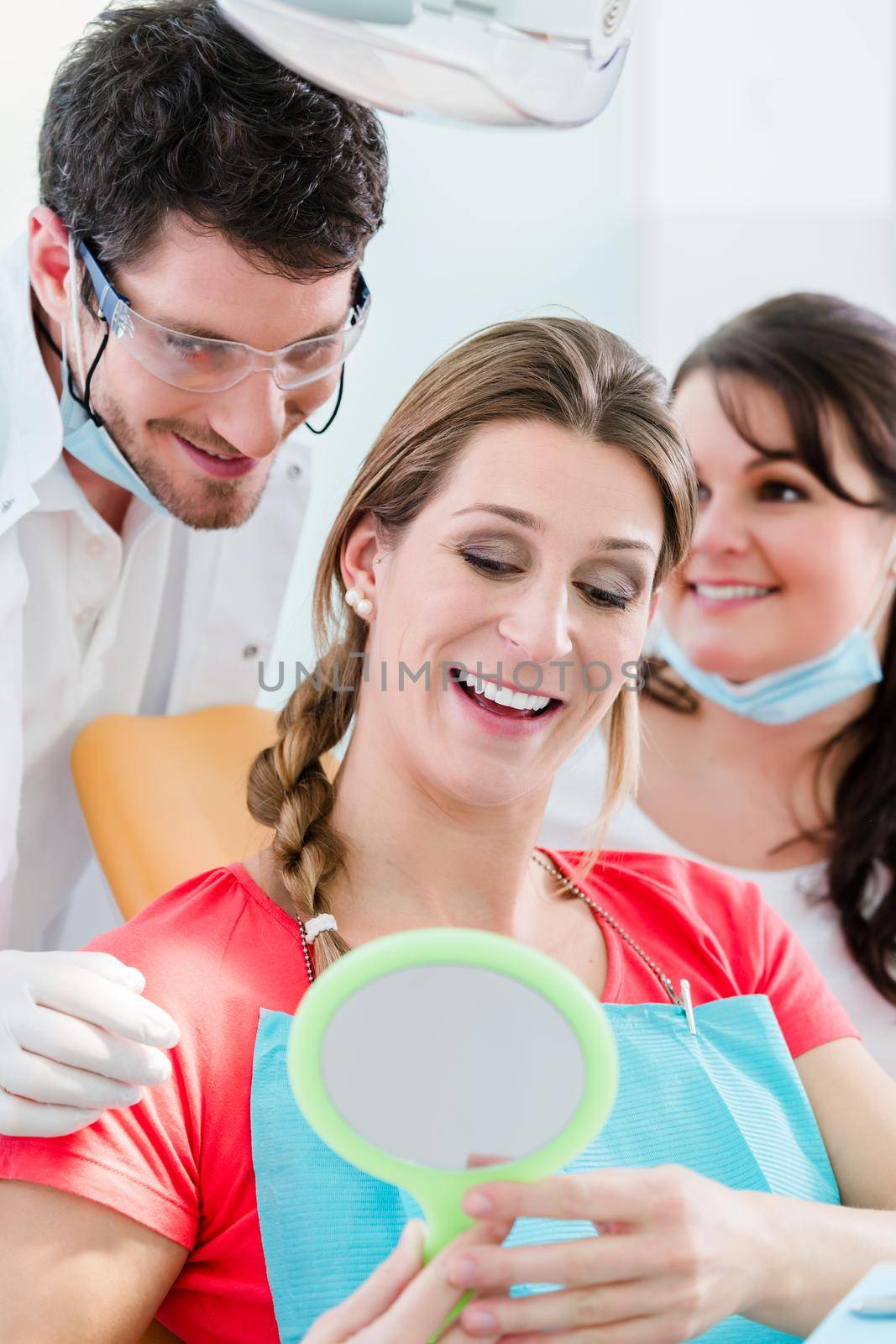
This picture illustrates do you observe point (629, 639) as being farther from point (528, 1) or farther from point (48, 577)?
point (48, 577)

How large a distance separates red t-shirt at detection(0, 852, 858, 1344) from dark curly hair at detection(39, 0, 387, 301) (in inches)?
30.8

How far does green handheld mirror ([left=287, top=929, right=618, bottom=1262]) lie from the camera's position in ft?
2.76

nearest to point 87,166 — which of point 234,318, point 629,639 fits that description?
point 234,318

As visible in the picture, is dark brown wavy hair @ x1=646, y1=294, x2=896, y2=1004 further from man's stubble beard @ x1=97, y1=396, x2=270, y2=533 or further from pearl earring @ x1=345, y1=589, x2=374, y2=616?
pearl earring @ x1=345, y1=589, x2=374, y2=616

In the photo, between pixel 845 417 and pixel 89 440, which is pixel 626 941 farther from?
pixel 845 417

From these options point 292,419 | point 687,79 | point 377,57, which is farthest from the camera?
point 687,79

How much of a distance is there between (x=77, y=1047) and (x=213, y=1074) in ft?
0.51

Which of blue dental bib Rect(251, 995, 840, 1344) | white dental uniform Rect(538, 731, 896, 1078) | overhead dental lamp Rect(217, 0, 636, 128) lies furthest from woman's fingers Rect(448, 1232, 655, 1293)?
white dental uniform Rect(538, 731, 896, 1078)

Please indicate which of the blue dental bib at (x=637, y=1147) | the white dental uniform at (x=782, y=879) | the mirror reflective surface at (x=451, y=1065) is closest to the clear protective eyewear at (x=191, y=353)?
the blue dental bib at (x=637, y=1147)

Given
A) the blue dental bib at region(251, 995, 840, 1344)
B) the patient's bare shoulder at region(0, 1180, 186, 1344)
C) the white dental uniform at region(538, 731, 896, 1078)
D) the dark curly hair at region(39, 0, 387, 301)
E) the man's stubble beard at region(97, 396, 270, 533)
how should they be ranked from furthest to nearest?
the white dental uniform at region(538, 731, 896, 1078), the man's stubble beard at region(97, 396, 270, 533), the dark curly hair at region(39, 0, 387, 301), the blue dental bib at region(251, 995, 840, 1344), the patient's bare shoulder at region(0, 1180, 186, 1344)

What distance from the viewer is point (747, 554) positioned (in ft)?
8.02

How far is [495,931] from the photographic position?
4.96 ft

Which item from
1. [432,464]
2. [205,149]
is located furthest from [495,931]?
[205,149]

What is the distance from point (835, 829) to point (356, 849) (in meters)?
1.29
